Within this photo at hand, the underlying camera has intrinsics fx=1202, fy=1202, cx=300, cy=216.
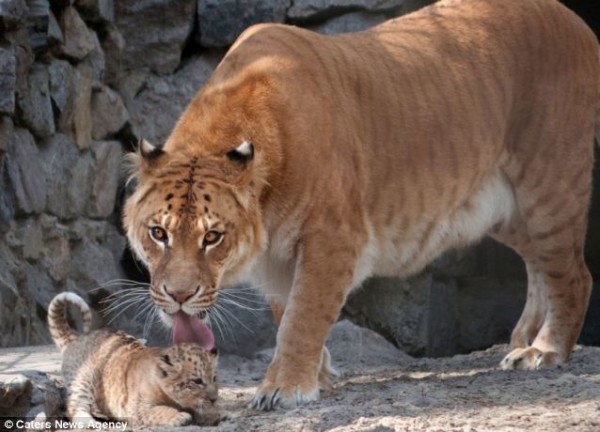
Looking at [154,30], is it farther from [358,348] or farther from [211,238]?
[211,238]

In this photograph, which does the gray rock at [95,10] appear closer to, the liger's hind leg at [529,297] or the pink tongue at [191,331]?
the liger's hind leg at [529,297]

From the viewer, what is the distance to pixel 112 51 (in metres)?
7.85

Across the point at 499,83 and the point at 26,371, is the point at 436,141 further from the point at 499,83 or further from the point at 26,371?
the point at 26,371

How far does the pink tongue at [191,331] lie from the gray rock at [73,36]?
108 inches

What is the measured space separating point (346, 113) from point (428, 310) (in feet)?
12.1

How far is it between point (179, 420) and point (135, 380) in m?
0.35

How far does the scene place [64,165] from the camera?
7.13 m

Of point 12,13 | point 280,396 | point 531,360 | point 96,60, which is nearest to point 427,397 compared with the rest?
point 280,396

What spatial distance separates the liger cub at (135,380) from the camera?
468 centimetres

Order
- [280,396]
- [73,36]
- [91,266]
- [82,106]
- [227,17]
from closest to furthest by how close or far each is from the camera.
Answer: [280,396]
[73,36]
[82,106]
[91,266]
[227,17]

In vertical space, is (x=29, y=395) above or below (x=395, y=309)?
above

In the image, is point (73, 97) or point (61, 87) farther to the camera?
point (73, 97)

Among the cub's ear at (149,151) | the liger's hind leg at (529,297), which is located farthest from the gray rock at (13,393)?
the liger's hind leg at (529,297)

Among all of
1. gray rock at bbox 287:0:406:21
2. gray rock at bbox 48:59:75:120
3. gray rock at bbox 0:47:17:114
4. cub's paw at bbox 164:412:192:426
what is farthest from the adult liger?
gray rock at bbox 287:0:406:21
